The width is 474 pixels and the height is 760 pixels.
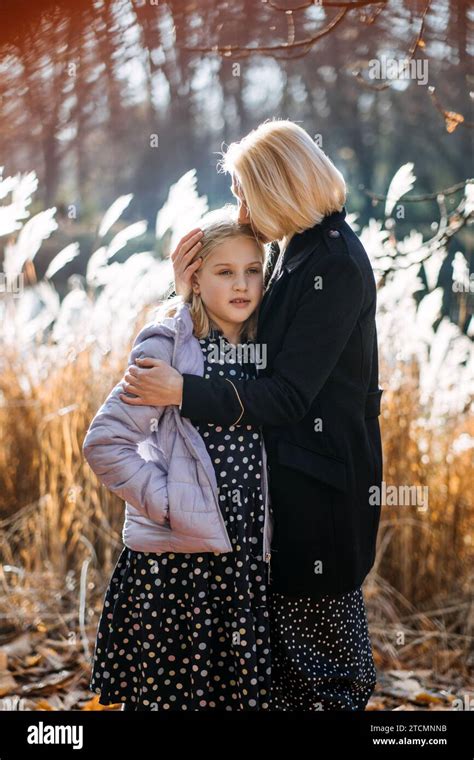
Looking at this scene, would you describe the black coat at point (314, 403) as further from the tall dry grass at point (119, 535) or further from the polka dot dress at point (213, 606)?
the tall dry grass at point (119, 535)

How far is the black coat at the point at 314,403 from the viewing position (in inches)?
75.1

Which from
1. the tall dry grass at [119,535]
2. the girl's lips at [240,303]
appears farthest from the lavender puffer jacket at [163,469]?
the tall dry grass at [119,535]

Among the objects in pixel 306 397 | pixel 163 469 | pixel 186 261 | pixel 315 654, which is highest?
pixel 186 261

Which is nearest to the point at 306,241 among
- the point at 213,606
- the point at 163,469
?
the point at 163,469

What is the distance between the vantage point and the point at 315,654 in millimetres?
2027

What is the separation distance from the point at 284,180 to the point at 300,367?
1.33 feet

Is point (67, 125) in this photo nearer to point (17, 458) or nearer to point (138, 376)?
point (17, 458)

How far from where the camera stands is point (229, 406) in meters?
1.90

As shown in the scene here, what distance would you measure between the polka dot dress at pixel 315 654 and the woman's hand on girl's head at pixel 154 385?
1.64ft

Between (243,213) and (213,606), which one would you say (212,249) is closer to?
(243,213)

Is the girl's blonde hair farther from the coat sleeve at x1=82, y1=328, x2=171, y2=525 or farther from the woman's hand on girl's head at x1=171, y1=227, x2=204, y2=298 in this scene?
the coat sleeve at x1=82, y1=328, x2=171, y2=525

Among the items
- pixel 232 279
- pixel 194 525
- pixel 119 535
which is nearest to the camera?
pixel 194 525

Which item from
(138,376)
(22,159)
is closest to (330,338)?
(138,376)

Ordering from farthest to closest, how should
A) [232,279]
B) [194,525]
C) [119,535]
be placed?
1. [119,535]
2. [232,279]
3. [194,525]
